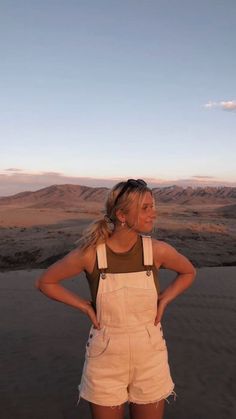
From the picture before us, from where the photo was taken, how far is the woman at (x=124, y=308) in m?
2.78

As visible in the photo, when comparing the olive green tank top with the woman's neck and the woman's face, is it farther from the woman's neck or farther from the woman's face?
the woman's face

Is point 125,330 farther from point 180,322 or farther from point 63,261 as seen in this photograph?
point 180,322

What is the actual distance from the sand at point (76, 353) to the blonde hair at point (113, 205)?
314cm

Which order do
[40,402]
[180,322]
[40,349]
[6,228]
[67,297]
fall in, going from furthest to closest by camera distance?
[6,228] → [180,322] → [40,349] → [40,402] → [67,297]

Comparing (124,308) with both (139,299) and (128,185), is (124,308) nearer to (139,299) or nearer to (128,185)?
(139,299)

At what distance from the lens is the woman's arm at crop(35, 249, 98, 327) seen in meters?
2.83

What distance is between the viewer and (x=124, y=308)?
2779 millimetres

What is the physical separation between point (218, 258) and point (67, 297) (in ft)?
40.0

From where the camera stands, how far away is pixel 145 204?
9.31 feet

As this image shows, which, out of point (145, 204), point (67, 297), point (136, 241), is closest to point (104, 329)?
point (67, 297)

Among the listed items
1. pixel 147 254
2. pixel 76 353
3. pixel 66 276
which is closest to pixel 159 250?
pixel 147 254

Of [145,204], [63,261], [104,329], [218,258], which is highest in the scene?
[145,204]

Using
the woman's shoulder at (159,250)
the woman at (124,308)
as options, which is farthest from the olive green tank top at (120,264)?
the woman's shoulder at (159,250)

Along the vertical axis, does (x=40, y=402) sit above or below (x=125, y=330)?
below
